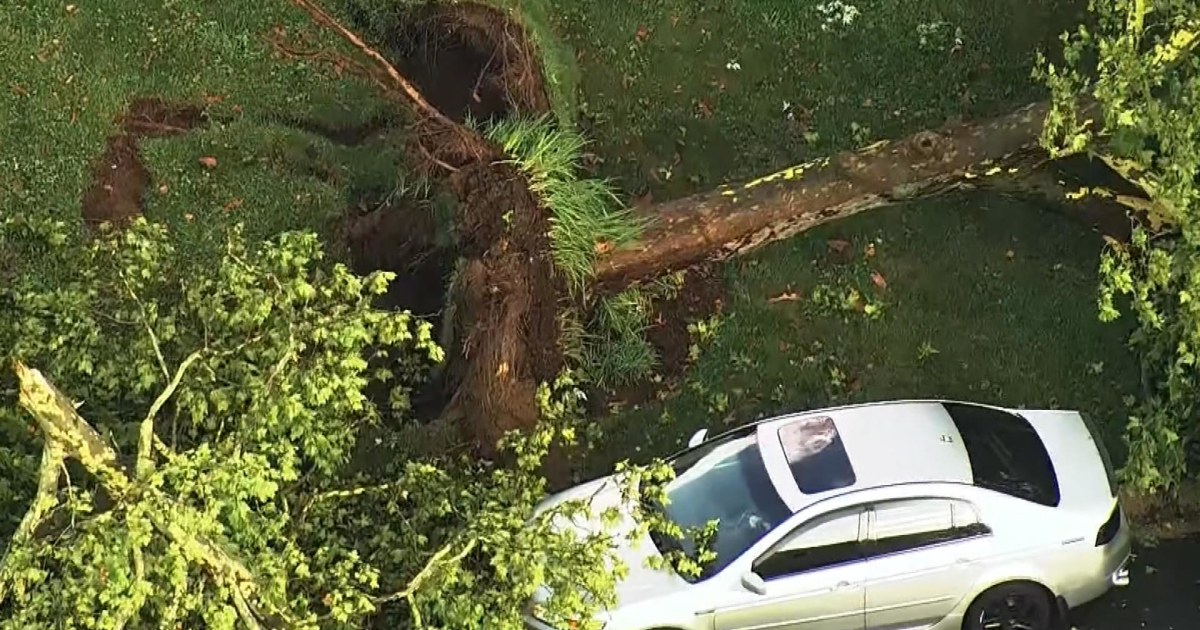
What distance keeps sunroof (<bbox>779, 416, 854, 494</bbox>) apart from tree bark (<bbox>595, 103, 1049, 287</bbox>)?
1.87 meters

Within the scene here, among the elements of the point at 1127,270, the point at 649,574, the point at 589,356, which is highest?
the point at 1127,270

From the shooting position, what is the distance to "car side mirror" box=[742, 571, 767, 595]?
6848mm

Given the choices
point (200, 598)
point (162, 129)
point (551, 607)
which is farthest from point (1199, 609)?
point (162, 129)

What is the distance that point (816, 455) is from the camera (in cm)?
723

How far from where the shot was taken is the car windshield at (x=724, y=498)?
6988 millimetres

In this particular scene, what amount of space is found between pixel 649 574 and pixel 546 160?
3.03 m

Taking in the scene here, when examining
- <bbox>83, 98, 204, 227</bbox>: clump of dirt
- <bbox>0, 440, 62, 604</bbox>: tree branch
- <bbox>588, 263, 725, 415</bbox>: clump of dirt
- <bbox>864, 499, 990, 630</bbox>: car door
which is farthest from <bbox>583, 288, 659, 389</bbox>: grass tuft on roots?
<bbox>0, 440, 62, 604</bbox>: tree branch

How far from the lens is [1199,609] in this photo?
24.1 ft

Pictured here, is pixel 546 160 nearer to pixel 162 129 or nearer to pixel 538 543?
pixel 538 543

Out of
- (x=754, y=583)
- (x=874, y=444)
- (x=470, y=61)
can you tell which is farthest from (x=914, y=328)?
(x=470, y=61)

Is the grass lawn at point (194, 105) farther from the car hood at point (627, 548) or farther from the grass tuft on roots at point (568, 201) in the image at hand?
the car hood at point (627, 548)

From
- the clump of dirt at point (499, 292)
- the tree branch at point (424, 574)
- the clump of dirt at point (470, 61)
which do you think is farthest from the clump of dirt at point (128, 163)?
the tree branch at point (424, 574)

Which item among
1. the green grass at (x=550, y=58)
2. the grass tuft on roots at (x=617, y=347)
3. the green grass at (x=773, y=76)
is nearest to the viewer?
the grass tuft on roots at (x=617, y=347)

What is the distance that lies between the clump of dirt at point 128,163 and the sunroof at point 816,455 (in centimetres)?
558
